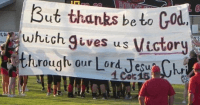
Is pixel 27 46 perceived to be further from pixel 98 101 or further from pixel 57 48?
pixel 98 101

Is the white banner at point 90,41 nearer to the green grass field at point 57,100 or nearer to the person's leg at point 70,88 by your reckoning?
the green grass field at point 57,100

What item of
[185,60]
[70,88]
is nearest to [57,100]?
[70,88]

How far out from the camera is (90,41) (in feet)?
48.8

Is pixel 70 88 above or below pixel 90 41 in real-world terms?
below

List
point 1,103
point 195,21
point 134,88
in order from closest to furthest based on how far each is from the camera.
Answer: point 1,103 → point 134,88 → point 195,21

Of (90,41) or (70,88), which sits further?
(70,88)

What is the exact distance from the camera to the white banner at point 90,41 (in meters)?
14.5

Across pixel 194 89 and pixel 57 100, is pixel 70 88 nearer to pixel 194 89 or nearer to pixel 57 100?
pixel 57 100

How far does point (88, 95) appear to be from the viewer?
16.8 m

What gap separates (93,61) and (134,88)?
4.04 metres

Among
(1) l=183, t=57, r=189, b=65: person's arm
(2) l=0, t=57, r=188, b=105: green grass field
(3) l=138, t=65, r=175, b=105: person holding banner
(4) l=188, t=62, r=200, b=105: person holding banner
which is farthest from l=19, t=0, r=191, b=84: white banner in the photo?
(3) l=138, t=65, r=175, b=105: person holding banner

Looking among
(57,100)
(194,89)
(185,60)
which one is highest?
(185,60)

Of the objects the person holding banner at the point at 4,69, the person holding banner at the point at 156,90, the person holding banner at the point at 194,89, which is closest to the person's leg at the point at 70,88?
the person holding banner at the point at 4,69

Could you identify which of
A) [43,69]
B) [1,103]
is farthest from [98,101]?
[1,103]
